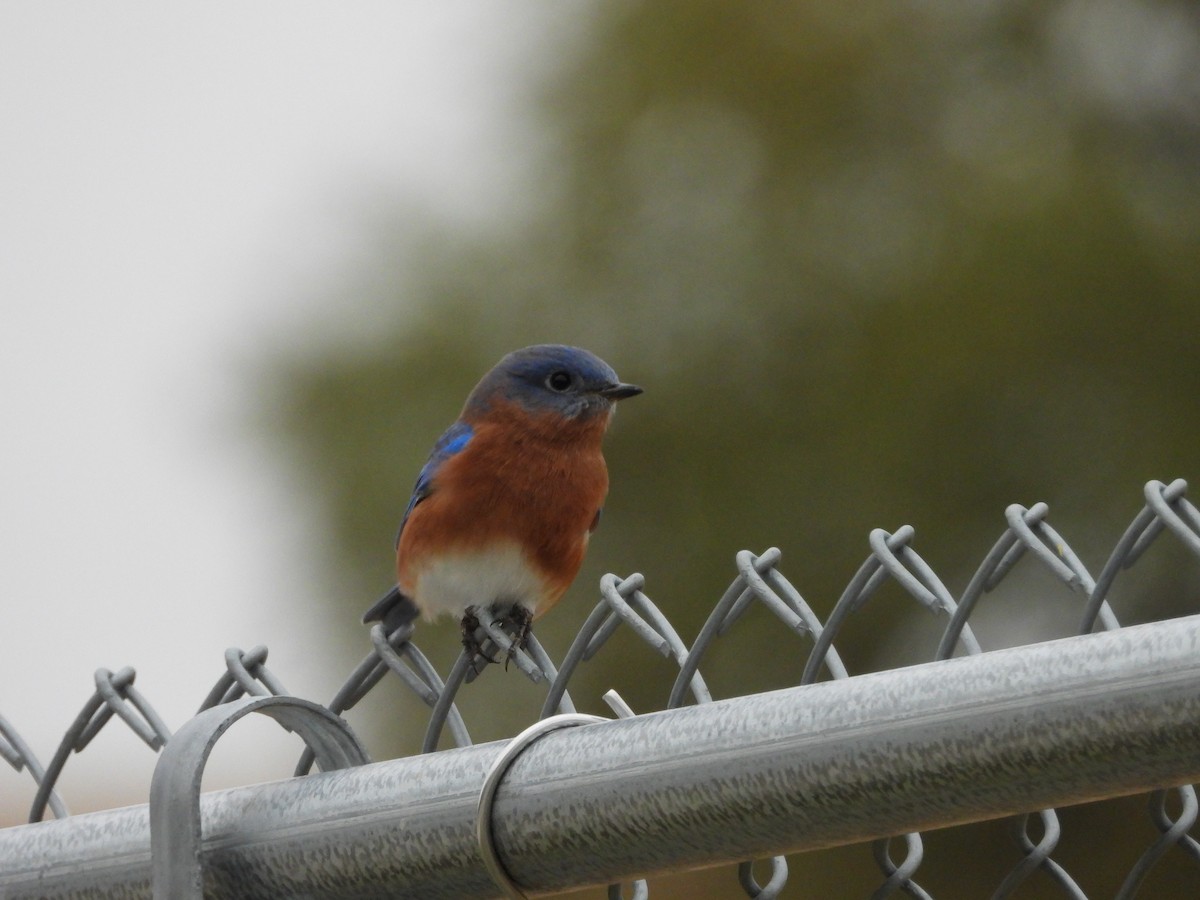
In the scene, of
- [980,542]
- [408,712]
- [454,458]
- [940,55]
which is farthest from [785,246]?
[454,458]

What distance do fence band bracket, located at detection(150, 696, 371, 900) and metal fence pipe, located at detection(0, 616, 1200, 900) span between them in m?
0.07

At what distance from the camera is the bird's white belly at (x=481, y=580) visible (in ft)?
9.11

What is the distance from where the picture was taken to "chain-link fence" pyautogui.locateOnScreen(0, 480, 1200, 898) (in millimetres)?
1056

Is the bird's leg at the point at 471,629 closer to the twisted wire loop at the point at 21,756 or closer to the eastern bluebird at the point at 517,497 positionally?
the eastern bluebird at the point at 517,497

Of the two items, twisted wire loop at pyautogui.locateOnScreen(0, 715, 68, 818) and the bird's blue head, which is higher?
the bird's blue head

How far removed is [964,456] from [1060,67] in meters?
2.95

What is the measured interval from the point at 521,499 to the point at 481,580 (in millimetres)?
175

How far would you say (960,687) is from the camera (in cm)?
109

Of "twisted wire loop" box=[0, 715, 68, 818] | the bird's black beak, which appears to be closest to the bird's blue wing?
the bird's black beak

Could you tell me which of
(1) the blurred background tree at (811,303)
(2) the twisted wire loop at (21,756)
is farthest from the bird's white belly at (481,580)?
(1) the blurred background tree at (811,303)

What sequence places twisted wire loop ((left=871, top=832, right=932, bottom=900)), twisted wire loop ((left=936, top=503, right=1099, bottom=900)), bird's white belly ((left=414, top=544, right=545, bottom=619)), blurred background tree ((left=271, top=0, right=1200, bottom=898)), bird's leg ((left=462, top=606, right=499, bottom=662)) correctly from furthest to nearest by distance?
blurred background tree ((left=271, top=0, right=1200, bottom=898)) < bird's white belly ((left=414, top=544, right=545, bottom=619)) < bird's leg ((left=462, top=606, right=499, bottom=662)) < twisted wire loop ((left=871, top=832, right=932, bottom=900)) < twisted wire loop ((left=936, top=503, right=1099, bottom=900))

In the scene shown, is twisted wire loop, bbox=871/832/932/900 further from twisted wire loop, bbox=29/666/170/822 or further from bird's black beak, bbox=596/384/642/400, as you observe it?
bird's black beak, bbox=596/384/642/400

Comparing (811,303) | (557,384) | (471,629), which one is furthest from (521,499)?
(811,303)

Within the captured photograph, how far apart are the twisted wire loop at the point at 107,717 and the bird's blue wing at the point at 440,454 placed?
121cm
